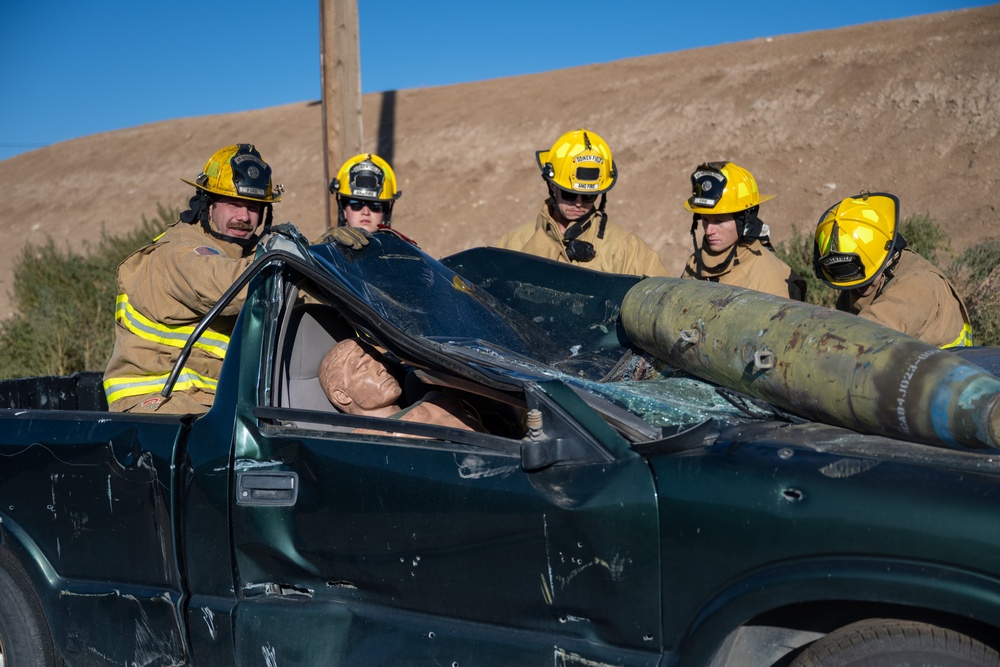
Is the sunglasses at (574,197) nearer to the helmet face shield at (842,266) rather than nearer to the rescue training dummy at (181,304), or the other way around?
the helmet face shield at (842,266)

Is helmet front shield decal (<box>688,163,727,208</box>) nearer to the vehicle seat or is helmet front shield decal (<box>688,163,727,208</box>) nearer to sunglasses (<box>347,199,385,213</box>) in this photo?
sunglasses (<box>347,199,385,213</box>)

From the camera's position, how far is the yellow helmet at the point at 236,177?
4.75 metres

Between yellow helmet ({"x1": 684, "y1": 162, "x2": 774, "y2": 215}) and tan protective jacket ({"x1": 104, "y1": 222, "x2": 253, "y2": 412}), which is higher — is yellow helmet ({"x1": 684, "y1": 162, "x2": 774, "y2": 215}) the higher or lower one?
the higher one

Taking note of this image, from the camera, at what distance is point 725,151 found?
82.8ft

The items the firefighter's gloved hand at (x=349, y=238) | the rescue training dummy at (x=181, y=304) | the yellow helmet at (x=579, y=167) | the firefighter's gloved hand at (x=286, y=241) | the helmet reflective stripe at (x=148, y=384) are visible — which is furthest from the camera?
the yellow helmet at (x=579, y=167)

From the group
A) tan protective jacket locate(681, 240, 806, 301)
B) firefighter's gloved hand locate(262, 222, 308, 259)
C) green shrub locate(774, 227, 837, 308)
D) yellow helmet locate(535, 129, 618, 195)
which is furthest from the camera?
green shrub locate(774, 227, 837, 308)

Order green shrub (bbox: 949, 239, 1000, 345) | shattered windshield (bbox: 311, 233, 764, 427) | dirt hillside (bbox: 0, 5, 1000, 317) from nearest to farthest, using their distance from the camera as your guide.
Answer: shattered windshield (bbox: 311, 233, 764, 427) < green shrub (bbox: 949, 239, 1000, 345) < dirt hillside (bbox: 0, 5, 1000, 317)

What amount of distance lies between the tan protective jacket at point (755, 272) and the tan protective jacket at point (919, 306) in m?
0.91

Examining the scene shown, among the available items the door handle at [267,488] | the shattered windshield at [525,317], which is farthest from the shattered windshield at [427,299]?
the door handle at [267,488]

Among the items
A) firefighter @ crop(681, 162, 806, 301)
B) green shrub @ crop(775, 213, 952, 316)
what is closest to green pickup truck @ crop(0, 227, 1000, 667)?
firefighter @ crop(681, 162, 806, 301)

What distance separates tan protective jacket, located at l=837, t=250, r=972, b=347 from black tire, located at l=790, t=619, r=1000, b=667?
2393 millimetres

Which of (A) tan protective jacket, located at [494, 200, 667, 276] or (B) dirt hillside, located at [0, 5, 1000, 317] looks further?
(B) dirt hillside, located at [0, 5, 1000, 317]

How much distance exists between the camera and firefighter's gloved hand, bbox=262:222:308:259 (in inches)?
134

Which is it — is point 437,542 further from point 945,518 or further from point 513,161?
point 513,161
